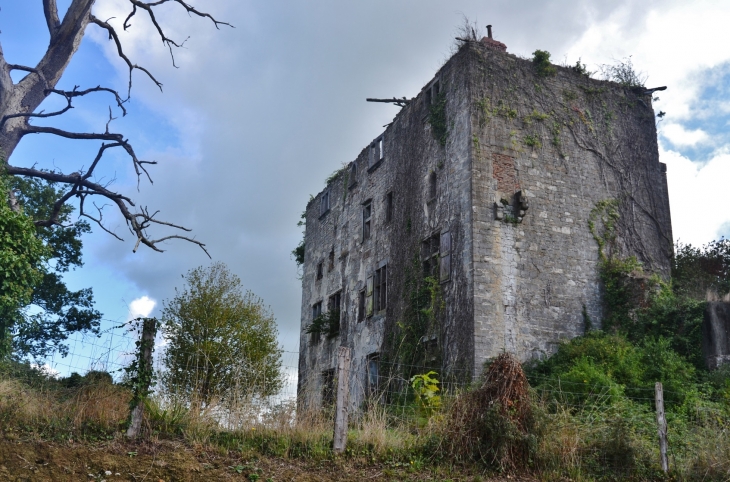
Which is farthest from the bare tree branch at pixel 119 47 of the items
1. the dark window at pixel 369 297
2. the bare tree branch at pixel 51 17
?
the dark window at pixel 369 297

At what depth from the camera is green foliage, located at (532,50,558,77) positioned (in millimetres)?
20578

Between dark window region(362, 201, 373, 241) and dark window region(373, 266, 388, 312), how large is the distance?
1865 mm

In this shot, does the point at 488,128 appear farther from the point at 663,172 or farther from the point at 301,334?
the point at 301,334

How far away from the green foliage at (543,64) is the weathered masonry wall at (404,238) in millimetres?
2324

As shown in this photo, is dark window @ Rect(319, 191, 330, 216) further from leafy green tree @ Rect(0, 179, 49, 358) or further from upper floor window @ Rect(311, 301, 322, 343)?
leafy green tree @ Rect(0, 179, 49, 358)

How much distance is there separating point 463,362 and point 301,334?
1273 cm

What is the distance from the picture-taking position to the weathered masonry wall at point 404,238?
18359 mm

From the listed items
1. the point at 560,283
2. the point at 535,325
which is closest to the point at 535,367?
the point at 535,325

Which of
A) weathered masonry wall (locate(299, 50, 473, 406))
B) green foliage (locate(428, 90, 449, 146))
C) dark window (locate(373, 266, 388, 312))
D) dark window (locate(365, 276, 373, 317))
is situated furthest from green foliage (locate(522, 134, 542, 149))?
dark window (locate(365, 276, 373, 317))

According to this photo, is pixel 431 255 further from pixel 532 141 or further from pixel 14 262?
pixel 14 262

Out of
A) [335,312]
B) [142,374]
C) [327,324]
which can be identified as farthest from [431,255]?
[142,374]

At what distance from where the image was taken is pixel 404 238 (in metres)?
21.4

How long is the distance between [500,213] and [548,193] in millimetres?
1775

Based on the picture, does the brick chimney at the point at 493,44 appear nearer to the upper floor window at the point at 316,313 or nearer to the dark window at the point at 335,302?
the dark window at the point at 335,302
